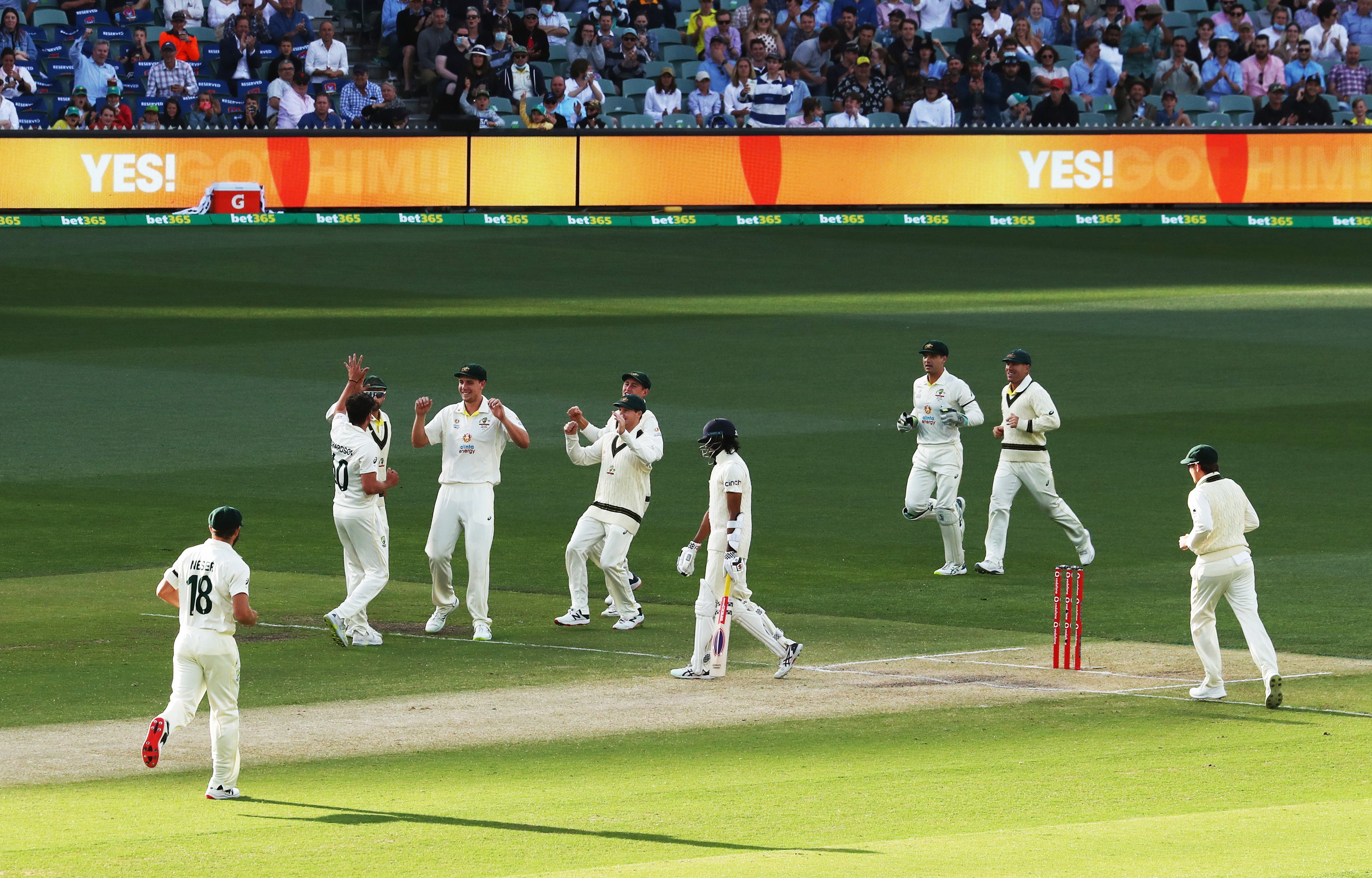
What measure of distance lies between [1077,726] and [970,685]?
1.49 meters

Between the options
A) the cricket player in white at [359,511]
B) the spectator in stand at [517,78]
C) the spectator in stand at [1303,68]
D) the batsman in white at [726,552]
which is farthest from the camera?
the spectator in stand at [1303,68]

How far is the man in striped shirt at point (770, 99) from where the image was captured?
42.5m

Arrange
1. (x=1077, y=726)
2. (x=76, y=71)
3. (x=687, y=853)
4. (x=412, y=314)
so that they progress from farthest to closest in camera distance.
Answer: (x=76, y=71), (x=412, y=314), (x=1077, y=726), (x=687, y=853)

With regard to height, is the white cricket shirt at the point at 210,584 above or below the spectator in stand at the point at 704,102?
below

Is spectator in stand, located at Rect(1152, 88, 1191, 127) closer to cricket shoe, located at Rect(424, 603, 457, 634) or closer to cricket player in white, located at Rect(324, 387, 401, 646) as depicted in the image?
cricket shoe, located at Rect(424, 603, 457, 634)

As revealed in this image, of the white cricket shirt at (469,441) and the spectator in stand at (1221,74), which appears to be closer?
the white cricket shirt at (469,441)

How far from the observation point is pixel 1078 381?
1239 inches

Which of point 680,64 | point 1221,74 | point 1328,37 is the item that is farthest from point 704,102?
point 1328,37

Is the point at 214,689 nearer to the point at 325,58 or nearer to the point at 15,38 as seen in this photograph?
the point at 325,58

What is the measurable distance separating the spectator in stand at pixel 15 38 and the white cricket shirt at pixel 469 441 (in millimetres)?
25461

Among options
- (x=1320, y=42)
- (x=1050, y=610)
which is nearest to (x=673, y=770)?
(x=1050, y=610)

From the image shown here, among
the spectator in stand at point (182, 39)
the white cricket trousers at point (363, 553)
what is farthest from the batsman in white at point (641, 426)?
the spectator in stand at point (182, 39)

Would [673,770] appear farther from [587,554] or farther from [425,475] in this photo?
[425,475]

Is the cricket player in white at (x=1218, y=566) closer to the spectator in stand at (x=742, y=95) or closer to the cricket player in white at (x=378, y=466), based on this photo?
Result: the cricket player in white at (x=378, y=466)
